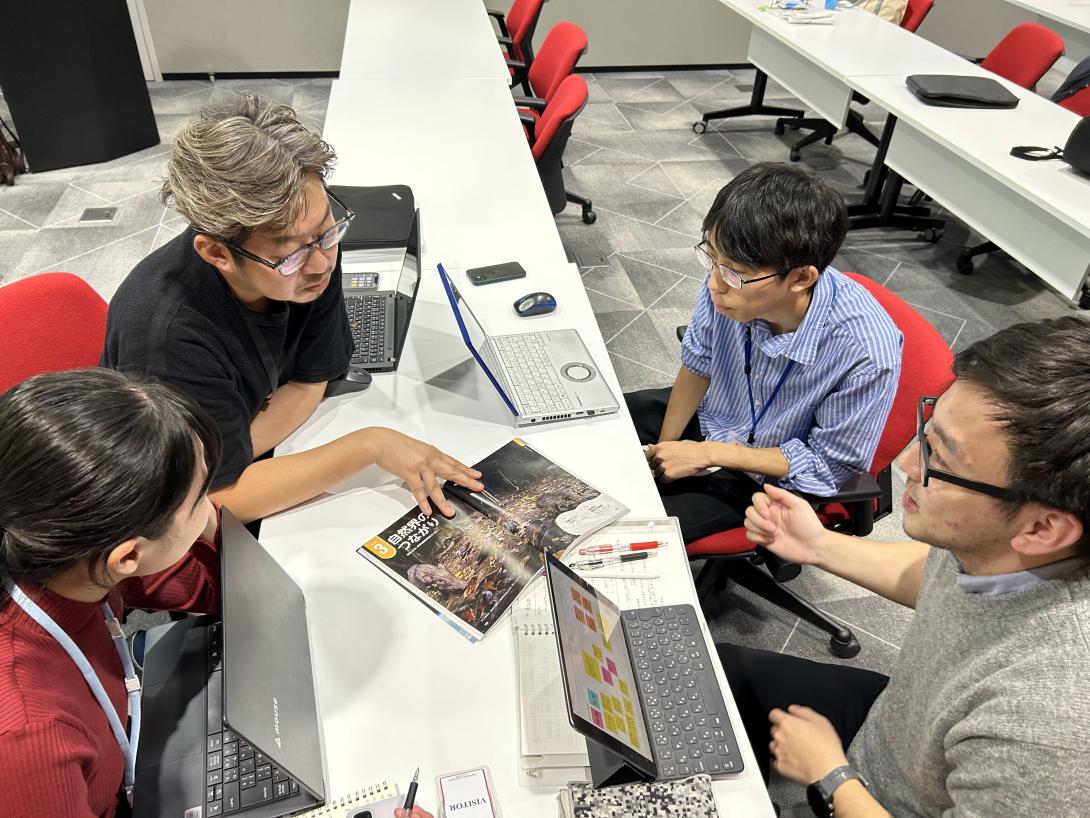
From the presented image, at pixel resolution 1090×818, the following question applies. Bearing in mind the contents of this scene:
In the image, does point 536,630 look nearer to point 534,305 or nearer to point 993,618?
point 993,618

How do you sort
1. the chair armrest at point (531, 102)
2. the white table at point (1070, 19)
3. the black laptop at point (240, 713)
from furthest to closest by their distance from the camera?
the white table at point (1070, 19) → the chair armrest at point (531, 102) → the black laptop at point (240, 713)

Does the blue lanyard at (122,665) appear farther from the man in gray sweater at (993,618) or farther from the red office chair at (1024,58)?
the red office chair at (1024,58)

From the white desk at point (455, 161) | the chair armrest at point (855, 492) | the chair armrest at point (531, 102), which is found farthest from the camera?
the chair armrest at point (531, 102)

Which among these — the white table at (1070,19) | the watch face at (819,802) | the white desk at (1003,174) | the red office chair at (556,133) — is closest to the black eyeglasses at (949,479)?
the watch face at (819,802)

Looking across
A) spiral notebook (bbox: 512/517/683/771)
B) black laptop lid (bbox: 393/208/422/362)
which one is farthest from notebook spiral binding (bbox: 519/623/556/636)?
black laptop lid (bbox: 393/208/422/362)

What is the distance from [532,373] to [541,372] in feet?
0.07

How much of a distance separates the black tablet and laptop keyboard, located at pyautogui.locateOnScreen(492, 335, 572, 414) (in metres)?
0.57

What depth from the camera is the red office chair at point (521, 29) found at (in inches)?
162

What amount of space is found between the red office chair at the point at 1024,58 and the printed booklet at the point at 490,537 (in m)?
3.18

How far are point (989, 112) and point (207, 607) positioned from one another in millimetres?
3463

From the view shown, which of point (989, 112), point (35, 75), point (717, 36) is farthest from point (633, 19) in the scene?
point (35, 75)

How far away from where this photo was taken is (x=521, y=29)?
418 centimetres

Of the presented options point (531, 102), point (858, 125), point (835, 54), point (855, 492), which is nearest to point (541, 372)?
point (855, 492)

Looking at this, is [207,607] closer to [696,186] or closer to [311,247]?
[311,247]
